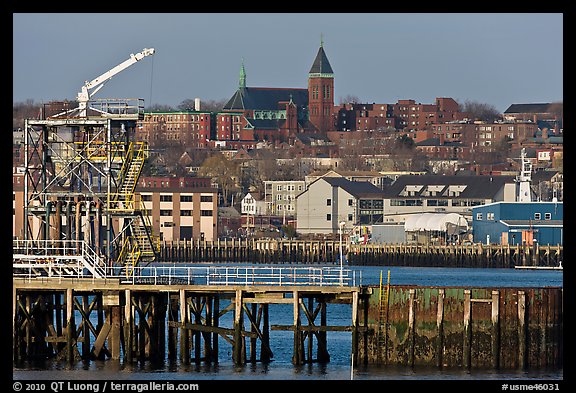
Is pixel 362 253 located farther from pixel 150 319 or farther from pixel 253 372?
pixel 253 372

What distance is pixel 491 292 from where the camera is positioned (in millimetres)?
60781

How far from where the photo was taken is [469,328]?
60.4m

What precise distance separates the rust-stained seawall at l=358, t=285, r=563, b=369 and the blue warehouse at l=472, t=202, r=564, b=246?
100464mm

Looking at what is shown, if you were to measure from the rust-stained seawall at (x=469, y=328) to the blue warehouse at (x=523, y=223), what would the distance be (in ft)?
330

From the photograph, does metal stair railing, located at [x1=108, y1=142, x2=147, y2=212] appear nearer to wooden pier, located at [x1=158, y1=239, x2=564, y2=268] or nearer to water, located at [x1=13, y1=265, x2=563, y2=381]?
water, located at [x1=13, y1=265, x2=563, y2=381]

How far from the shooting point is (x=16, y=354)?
6419 cm
